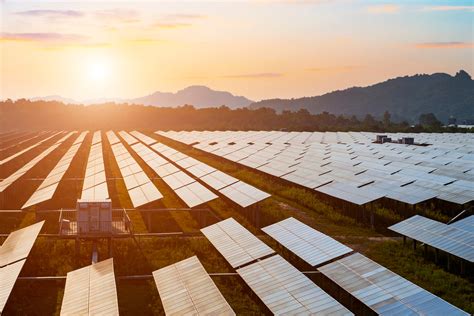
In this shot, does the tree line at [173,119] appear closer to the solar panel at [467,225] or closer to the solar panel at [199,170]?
the solar panel at [199,170]

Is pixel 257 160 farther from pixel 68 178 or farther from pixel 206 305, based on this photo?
pixel 206 305

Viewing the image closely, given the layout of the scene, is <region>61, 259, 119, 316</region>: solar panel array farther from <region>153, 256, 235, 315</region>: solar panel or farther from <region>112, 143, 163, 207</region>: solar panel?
<region>112, 143, 163, 207</region>: solar panel

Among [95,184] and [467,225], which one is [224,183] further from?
[467,225]

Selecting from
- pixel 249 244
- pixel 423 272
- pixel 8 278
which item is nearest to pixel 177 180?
pixel 249 244

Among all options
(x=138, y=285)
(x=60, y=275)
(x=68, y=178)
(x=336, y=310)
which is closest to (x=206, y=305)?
(x=336, y=310)

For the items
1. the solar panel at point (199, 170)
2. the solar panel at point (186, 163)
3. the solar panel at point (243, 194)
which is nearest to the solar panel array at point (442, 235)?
the solar panel at point (243, 194)

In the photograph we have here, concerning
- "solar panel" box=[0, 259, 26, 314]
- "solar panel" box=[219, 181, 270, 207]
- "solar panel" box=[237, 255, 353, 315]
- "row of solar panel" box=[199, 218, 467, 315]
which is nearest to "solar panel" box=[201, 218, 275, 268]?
"row of solar panel" box=[199, 218, 467, 315]
